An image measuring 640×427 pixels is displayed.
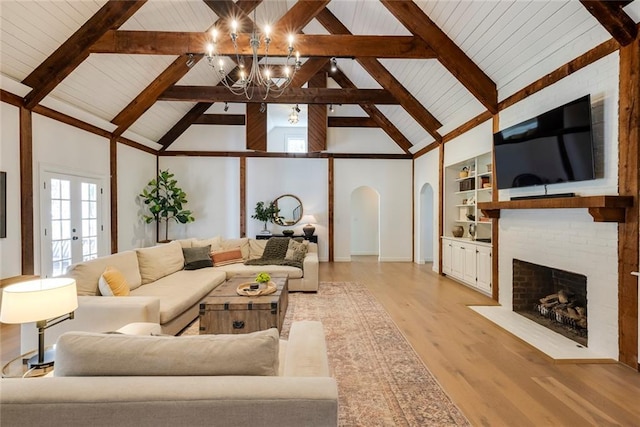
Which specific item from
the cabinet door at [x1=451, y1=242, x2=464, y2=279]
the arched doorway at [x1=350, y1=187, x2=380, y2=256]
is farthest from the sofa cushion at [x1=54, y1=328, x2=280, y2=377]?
the arched doorway at [x1=350, y1=187, x2=380, y2=256]

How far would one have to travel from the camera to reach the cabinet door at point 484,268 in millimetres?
4664

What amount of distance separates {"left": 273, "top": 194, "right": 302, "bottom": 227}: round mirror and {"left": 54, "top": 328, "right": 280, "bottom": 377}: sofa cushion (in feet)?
22.1

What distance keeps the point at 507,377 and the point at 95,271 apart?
3.71 meters

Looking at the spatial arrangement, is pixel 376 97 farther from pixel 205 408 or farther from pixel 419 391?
pixel 205 408

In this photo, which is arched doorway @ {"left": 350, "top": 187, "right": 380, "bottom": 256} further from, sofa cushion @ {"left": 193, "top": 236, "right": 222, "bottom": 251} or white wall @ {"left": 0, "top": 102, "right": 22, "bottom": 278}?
white wall @ {"left": 0, "top": 102, "right": 22, "bottom": 278}

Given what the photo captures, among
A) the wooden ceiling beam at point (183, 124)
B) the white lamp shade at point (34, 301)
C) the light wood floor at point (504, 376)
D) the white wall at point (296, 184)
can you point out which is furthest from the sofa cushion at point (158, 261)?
the wooden ceiling beam at point (183, 124)

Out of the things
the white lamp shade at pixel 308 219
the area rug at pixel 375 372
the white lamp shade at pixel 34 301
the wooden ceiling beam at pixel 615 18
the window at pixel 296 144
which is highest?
the window at pixel 296 144

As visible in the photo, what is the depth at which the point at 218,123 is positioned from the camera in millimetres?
7871

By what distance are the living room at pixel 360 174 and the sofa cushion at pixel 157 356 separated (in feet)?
7.19

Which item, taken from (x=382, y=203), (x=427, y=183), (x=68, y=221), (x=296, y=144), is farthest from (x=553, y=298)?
(x=68, y=221)

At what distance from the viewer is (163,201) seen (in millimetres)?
6969

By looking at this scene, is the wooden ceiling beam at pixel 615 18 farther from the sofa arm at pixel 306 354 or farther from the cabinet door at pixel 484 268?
the sofa arm at pixel 306 354

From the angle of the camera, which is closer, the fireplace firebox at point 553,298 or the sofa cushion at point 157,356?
the sofa cushion at point 157,356

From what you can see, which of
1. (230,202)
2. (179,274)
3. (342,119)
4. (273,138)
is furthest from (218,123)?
(179,274)
